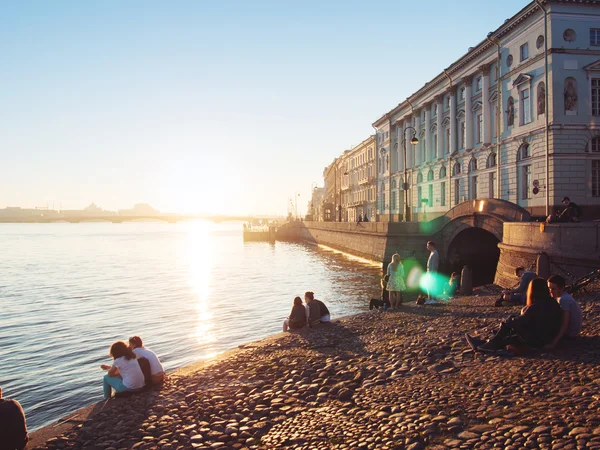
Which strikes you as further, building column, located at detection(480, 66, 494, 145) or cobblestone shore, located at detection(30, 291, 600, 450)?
building column, located at detection(480, 66, 494, 145)

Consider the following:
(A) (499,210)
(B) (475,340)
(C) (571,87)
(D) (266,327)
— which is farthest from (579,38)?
(B) (475,340)

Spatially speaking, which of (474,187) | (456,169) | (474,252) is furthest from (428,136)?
(474,252)

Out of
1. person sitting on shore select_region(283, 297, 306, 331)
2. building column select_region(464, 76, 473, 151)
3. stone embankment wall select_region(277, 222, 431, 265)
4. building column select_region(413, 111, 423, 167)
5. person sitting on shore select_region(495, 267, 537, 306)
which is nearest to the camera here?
person sitting on shore select_region(495, 267, 537, 306)

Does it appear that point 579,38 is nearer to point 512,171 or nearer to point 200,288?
point 512,171

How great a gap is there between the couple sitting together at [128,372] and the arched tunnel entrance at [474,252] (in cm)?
2817

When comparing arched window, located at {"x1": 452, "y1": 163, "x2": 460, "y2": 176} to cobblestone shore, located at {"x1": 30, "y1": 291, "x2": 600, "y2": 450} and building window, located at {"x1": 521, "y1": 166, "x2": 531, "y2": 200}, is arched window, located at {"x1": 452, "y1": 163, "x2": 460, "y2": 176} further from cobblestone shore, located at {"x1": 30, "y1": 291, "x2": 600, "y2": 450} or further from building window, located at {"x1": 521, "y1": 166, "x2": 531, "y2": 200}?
cobblestone shore, located at {"x1": 30, "y1": 291, "x2": 600, "y2": 450}

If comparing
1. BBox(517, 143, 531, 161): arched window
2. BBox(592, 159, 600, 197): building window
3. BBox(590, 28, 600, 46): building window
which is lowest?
BBox(592, 159, 600, 197): building window

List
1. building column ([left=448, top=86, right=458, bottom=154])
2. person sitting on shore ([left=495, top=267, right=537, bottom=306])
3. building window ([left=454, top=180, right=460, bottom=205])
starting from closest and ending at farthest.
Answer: person sitting on shore ([left=495, top=267, right=537, bottom=306])
building window ([left=454, top=180, right=460, bottom=205])
building column ([left=448, top=86, right=458, bottom=154])

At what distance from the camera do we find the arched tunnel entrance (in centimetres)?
3484

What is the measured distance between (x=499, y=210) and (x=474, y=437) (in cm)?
2436

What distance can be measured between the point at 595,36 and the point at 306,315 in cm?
3109

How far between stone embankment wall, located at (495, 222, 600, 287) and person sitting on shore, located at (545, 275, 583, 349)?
311 inches

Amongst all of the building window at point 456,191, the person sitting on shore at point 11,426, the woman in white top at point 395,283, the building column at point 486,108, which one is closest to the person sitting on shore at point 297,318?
the woman in white top at point 395,283

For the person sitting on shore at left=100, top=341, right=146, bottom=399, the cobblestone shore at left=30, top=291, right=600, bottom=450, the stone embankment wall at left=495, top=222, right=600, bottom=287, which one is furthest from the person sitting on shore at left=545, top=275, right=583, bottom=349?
the stone embankment wall at left=495, top=222, right=600, bottom=287
